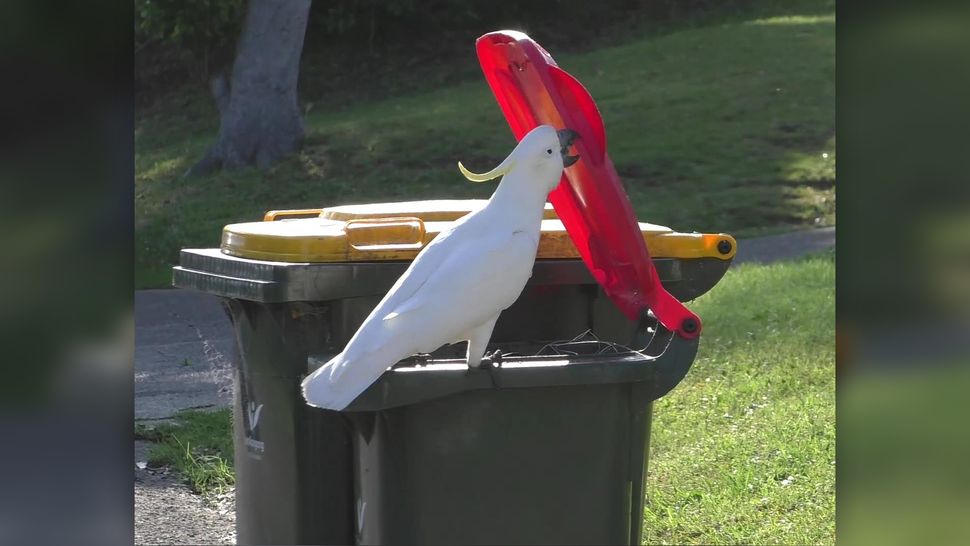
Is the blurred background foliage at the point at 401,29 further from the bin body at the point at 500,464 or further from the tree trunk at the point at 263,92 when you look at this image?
the bin body at the point at 500,464

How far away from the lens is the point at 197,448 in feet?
17.7

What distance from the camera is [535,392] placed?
2.91 m

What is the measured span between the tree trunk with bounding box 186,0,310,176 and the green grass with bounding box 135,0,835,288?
368 millimetres

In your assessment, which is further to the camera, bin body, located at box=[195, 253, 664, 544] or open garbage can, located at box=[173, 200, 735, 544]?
bin body, located at box=[195, 253, 664, 544]

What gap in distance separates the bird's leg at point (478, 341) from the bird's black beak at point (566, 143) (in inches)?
17.8

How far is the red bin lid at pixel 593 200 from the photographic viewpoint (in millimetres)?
2938

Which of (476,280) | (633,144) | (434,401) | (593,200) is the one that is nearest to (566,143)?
(593,200)

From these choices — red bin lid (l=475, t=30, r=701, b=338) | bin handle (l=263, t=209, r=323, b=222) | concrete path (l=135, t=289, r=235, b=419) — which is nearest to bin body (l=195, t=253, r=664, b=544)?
red bin lid (l=475, t=30, r=701, b=338)

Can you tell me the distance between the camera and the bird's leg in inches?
110

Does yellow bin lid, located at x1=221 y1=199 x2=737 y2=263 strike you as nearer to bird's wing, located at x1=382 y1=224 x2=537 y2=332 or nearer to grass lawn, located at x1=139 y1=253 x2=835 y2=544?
bird's wing, located at x1=382 y1=224 x2=537 y2=332

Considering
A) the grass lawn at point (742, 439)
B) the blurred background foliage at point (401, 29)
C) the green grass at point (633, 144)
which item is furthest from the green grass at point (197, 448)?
the blurred background foliage at point (401, 29)
